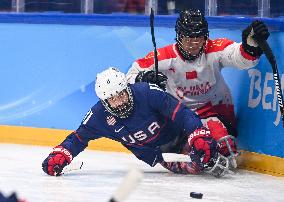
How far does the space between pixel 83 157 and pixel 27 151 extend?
499 mm

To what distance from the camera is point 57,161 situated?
4.58 m

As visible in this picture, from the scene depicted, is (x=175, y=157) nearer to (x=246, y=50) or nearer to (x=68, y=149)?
(x=68, y=149)

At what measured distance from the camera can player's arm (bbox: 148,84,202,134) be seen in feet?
14.5

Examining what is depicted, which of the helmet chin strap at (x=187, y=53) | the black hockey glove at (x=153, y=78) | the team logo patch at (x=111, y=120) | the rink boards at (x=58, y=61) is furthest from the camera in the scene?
the rink boards at (x=58, y=61)

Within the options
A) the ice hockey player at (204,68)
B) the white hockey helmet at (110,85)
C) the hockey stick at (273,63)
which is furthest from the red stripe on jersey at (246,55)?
the white hockey helmet at (110,85)

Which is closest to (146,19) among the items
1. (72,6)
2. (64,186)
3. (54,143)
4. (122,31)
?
(122,31)

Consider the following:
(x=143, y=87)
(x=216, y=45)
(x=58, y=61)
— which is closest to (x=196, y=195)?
(x=143, y=87)

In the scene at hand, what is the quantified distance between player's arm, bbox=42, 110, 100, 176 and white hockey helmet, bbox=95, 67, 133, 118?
26 centimetres

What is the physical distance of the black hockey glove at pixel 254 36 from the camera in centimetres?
455

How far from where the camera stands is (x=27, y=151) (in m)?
5.88

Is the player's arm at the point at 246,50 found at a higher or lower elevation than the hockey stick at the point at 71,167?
higher

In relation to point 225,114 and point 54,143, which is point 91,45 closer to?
point 54,143

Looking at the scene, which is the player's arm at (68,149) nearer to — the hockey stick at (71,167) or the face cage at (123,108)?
the hockey stick at (71,167)

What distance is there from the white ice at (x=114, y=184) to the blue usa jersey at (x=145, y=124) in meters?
0.19
